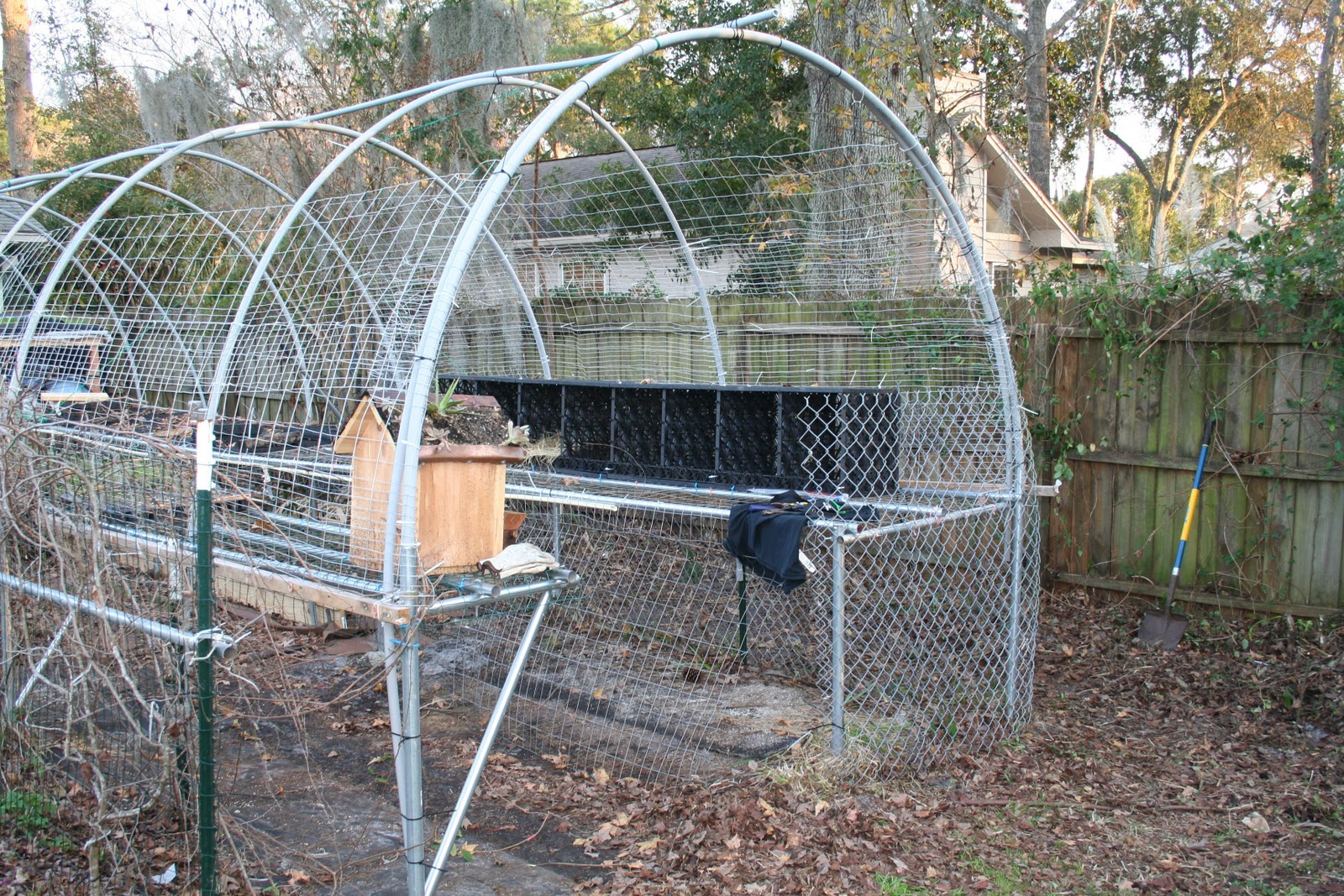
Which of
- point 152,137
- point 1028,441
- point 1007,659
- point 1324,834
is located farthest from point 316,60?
point 1324,834

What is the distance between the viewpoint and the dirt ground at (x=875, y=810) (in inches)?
132

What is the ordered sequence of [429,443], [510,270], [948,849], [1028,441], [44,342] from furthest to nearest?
[44,342] → [510,270] → [1028,441] → [948,849] → [429,443]

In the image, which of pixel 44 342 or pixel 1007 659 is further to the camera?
pixel 44 342

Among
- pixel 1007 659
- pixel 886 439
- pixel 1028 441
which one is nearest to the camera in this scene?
pixel 886 439

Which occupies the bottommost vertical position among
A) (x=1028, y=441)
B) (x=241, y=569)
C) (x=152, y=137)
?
(x=241, y=569)

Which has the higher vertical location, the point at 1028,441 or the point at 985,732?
the point at 1028,441

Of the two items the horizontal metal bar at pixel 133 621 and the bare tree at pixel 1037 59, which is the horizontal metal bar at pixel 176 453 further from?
the bare tree at pixel 1037 59

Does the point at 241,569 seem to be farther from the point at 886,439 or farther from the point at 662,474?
the point at 886,439

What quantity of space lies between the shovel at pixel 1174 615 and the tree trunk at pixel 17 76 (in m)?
15.9

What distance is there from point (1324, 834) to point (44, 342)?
8.22 meters

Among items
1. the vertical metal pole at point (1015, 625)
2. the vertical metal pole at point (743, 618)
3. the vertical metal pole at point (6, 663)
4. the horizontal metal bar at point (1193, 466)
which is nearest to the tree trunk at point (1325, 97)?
the horizontal metal bar at point (1193, 466)

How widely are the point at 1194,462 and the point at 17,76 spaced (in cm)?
1670

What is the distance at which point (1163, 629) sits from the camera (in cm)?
556

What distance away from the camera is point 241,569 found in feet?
10.9
